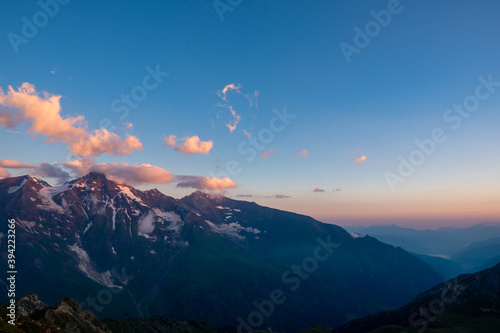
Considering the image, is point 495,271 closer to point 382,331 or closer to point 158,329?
point 382,331

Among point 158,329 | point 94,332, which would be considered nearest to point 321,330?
point 158,329

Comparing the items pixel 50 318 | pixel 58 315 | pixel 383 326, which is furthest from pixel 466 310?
pixel 50 318

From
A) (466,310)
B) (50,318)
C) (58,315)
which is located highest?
(50,318)

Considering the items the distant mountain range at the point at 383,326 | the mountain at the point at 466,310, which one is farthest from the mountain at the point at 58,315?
the mountain at the point at 466,310

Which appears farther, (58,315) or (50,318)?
(58,315)

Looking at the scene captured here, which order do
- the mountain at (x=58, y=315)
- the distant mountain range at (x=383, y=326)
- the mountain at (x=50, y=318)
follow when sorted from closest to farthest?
the mountain at (x=50, y=318) → the mountain at (x=58, y=315) → the distant mountain range at (x=383, y=326)

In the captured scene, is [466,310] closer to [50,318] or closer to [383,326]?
[383,326]

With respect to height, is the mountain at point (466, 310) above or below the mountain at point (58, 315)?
below

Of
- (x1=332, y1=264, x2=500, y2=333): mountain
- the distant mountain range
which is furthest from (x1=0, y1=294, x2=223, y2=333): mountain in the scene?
(x1=332, y1=264, x2=500, y2=333): mountain

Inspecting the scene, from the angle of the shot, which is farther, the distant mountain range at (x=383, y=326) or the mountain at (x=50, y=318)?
the distant mountain range at (x=383, y=326)

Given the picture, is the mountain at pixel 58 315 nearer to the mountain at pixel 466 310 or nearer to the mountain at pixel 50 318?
the mountain at pixel 50 318

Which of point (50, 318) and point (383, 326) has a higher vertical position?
point (50, 318)
